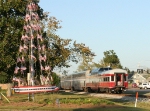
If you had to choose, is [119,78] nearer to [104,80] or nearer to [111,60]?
[104,80]

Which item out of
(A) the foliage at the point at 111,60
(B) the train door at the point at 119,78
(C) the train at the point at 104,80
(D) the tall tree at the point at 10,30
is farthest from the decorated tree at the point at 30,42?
(A) the foliage at the point at 111,60

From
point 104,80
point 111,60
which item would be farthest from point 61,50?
point 111,60

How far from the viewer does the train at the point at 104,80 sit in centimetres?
5109

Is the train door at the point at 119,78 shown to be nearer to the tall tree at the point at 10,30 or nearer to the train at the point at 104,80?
the train at the point at 104,80

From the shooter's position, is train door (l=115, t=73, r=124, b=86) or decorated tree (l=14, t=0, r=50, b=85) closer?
decorated tree (l=14, t=0, r=50, b=85)

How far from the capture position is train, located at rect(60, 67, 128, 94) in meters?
51.1

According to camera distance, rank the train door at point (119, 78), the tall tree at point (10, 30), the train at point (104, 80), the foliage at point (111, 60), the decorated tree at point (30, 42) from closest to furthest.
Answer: the decorated tree at point (30, 42)
the tall tree at point (10, 30)
the train at point (104, 80)
the train door at point (119, 78)
the foliage at point (111, 60)

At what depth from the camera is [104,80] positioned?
173ft

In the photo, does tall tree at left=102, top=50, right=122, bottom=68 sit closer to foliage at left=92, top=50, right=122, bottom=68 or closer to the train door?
foliage at left=92, top=50, right=122, bottom=68

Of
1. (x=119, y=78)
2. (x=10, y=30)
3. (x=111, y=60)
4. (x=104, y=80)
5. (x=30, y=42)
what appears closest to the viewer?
(x=30, y=42)

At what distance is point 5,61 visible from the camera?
32094 millimetres

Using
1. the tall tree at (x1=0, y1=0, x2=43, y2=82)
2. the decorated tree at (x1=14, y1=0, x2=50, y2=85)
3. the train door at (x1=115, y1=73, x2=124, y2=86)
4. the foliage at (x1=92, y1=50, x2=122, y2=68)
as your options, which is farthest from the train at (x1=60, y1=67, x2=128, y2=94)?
the foliage at (x1=92, y1=50, x2=122, y2=68)

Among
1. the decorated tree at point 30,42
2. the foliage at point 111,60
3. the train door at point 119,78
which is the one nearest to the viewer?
the decorated tree at point 30,42

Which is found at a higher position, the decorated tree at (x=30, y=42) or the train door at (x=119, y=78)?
the decorated tree at (x=30, y=42)
